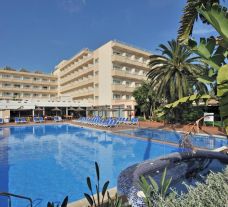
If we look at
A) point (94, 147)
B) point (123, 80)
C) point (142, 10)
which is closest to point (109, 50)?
point (123, 80)

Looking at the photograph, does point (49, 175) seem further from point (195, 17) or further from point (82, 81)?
point (82, 81)

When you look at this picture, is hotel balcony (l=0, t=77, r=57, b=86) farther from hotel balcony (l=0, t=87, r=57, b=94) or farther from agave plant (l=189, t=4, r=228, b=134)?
agave plant (l=189, t=4, r=228, b=134)

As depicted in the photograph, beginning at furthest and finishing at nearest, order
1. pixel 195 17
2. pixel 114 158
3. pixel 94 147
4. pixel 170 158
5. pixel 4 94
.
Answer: pixel 4 94, pixel 94 147, pixel 114 158, pixel 170 158, pixel 195 17

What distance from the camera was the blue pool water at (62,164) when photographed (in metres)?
9.18

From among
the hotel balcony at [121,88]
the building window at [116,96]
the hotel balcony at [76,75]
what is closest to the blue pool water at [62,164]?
the hotel balcony at [121,88]

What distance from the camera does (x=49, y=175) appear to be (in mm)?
10930

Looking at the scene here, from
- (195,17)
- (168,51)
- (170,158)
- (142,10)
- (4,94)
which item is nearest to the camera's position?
(195,17)

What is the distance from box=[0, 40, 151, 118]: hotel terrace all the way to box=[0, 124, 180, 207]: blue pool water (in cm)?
2090

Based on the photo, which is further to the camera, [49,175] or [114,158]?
[114,158]

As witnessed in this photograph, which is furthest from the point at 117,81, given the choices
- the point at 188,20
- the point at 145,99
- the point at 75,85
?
the point at 188,20

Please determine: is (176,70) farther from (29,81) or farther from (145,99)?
(29,81)

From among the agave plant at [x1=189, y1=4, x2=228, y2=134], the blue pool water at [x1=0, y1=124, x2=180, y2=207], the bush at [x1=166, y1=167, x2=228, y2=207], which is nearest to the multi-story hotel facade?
the blue pool water at [x1=0, y1=124, x2=180, y2=207]

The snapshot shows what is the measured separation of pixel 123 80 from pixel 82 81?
12.8m

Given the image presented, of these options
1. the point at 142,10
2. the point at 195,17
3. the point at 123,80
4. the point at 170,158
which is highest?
the point at 142,10
